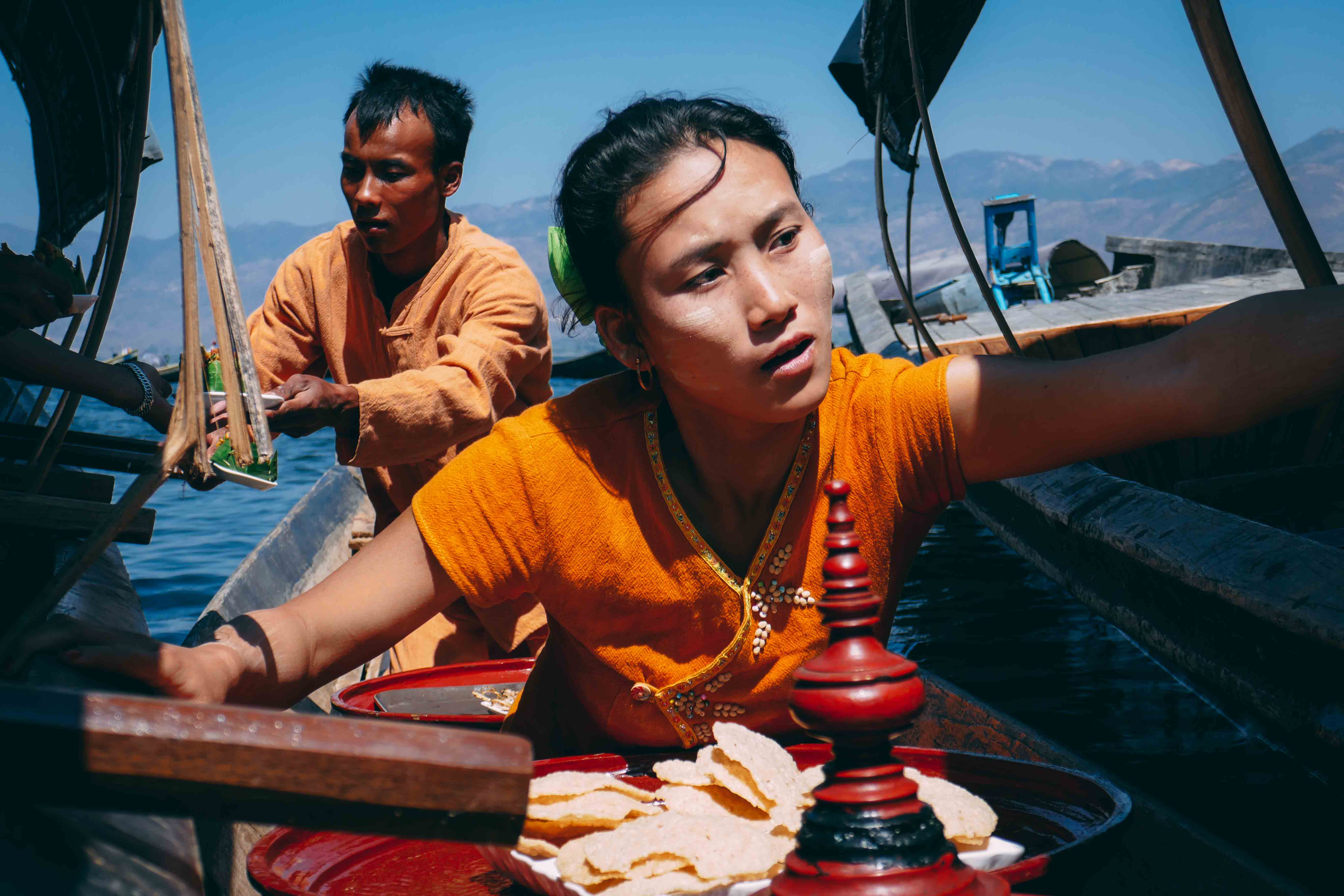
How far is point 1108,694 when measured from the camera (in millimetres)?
3256

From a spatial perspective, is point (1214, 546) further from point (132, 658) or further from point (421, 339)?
point (421, 339)

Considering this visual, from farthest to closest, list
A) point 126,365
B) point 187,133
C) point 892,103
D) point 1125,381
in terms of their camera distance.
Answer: point 892,103
point 126,365
point 1125,381
point 187,133

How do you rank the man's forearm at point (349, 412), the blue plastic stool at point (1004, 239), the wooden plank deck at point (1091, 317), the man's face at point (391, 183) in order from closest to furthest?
the man's forearm at point (349, 412) → the man's face at point (391, 183) → the wooden plank deck at point (1091, 317) → the blue plastic stool at point (1004, 239)

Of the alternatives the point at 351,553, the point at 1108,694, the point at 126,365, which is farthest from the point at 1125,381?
the point at 351,553

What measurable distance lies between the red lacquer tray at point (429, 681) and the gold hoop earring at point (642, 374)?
83cm

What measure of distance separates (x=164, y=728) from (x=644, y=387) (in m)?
1.16

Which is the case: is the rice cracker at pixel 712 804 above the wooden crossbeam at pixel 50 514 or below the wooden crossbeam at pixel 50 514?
below

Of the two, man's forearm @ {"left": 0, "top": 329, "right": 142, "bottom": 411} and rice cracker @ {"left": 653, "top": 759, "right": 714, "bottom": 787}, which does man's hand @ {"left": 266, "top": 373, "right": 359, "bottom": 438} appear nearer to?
man's forearm @ {"left": 0, "top": 329, "right": 142, "bottom": 411}

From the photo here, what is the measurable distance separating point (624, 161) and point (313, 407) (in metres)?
0.99

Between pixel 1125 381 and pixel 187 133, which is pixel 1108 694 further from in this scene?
pixel 187 133

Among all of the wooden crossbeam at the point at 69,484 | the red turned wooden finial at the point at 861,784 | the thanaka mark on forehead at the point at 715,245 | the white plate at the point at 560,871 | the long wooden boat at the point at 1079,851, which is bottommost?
the long wooden boat at the point at 1079,851

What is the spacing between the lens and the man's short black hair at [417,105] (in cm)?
301

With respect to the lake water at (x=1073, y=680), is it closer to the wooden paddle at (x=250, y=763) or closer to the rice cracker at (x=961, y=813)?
the rice cracker at (x=961, y=813)

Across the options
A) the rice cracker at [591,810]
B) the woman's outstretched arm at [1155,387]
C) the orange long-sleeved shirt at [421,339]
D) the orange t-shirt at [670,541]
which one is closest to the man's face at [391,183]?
the orange long-sleeved shirt at [421,339]
